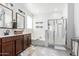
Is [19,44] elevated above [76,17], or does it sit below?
below

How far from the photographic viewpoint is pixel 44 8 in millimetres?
3020

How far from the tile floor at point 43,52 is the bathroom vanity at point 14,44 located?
0.15 metres

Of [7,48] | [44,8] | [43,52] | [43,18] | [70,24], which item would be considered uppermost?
[44,8]

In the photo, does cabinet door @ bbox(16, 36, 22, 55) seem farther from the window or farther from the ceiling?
the ceiling

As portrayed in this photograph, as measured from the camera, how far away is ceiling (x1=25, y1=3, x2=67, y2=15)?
118 inches

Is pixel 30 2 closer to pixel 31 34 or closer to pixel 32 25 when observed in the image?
pixel 32 25

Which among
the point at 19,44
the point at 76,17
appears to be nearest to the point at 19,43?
the point at 19,44

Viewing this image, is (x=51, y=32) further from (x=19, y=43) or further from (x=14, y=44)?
(x=14, y=44)

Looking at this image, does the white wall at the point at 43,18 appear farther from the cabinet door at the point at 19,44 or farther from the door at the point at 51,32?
the cabinet door at the point at 19,44

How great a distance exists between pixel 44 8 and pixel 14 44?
1.22 metres

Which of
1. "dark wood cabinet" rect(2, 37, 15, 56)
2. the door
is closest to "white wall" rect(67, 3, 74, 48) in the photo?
the door

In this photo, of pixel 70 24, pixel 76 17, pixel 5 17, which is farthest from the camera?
pixel 5 17

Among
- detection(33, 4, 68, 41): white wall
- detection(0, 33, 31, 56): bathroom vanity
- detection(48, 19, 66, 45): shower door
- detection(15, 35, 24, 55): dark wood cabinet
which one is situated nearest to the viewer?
detection(0, 33, 31, 56): bathroom vanity

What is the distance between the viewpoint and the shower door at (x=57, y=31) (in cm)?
312
